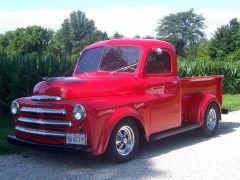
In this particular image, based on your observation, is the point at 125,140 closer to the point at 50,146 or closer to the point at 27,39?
the point at 50,146

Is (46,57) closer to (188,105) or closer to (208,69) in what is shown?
(188,105)

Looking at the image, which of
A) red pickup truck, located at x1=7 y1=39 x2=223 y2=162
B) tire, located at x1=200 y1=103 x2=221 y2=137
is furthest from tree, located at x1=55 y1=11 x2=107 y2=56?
red pickup truck, located at x1=7 y1=39 x2=223 y2=162

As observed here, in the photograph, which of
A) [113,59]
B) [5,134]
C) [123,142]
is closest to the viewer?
[123,142]

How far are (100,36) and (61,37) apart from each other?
2198cm

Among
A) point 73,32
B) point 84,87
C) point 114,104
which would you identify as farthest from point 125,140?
point 73,32

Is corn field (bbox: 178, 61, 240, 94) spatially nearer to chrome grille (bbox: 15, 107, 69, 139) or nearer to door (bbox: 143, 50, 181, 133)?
door (bbox: 143, 50, 181, 133)

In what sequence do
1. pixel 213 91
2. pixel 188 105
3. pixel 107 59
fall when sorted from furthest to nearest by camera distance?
pixel 213 91, pixel 188 105, pixel 107 59

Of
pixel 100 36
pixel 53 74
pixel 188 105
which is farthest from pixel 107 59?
pixel 100 36

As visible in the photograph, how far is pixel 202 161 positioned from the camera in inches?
276

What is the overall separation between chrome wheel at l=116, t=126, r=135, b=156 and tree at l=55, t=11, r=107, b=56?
313 feet

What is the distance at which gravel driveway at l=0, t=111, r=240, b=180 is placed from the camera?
6227 mm

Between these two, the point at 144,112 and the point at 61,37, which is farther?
the point at 61,37

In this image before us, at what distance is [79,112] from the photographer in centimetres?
636

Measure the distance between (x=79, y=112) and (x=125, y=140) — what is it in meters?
1.02
